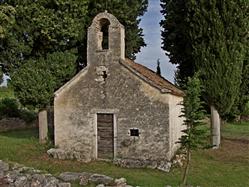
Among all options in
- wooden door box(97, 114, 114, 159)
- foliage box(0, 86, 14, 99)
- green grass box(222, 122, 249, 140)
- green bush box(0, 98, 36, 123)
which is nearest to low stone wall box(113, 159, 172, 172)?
wooden door box(97, 114, 114, 159)

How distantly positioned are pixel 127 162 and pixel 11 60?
11.0 metres

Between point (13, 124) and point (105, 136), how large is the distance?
59.6 feet

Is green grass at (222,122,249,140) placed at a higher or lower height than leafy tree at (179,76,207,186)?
lower

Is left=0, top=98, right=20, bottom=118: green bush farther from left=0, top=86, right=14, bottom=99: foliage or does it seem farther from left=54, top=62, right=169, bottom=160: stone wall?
left=54, top=62, right=169, bottom=160: stone wall

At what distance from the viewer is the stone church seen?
21156 mm

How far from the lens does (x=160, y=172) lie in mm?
19312

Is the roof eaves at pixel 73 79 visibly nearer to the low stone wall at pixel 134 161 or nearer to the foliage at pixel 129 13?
the low stone wall at pixel 134 161

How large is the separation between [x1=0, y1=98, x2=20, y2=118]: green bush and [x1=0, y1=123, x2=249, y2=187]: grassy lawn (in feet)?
42.0

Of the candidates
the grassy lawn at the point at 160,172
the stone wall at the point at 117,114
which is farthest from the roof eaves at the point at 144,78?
the grassy lawn at the point at 160,172

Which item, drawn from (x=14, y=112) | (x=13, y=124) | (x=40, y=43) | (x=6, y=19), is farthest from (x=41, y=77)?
(x=14, y=112)

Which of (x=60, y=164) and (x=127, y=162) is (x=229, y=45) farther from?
(x=60, y=164)

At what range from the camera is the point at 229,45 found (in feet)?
80.7

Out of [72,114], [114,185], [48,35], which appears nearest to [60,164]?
[72,114]

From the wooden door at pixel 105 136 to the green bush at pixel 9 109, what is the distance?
62.7 ft
